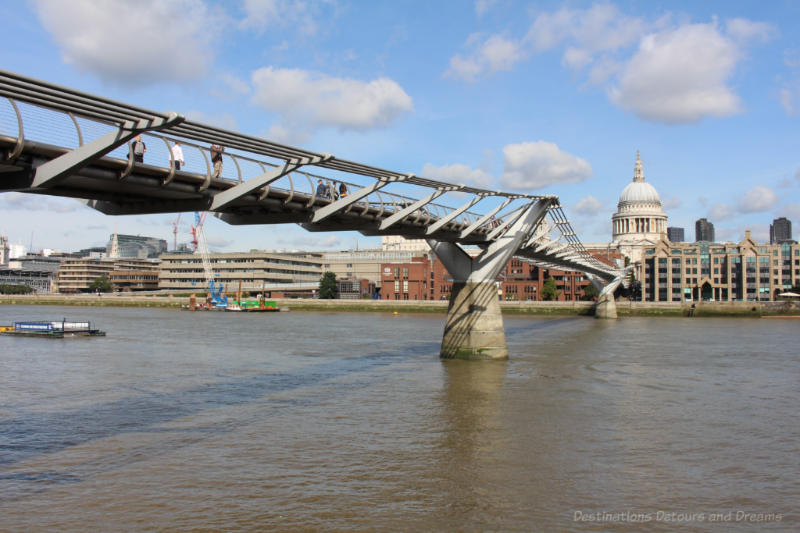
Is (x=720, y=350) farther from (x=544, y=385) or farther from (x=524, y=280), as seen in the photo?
(x=524, y=280)

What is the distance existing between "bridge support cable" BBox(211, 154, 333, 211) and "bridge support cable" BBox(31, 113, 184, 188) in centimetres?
392

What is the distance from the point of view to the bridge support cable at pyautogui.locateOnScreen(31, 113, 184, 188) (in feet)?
36.6

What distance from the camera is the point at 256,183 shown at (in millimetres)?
15289

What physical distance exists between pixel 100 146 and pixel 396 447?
8.56 metres

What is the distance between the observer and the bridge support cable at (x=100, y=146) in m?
11.2

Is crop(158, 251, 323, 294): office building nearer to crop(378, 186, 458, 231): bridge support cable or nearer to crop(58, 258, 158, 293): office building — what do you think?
crop(58, 258, 158, 293): office building

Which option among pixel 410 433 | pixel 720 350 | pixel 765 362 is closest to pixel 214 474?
pixel 410 433

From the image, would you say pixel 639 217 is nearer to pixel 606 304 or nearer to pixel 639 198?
pixel 639 198

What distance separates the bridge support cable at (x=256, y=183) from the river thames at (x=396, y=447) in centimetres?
543

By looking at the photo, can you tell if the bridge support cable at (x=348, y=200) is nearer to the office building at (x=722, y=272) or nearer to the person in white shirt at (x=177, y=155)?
the person in white shirt at (x=177, y=155)

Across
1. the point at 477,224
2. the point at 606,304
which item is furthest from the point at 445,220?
the point at 606,304

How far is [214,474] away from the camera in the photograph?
12953 millimetres

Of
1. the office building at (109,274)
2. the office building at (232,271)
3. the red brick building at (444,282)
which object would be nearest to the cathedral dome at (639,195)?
the red brick building at (444,282)

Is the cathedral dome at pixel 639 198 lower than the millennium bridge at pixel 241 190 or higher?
higher
